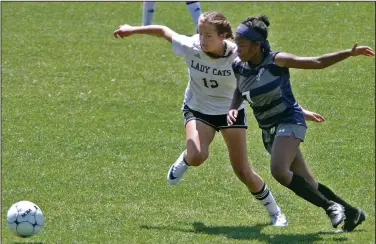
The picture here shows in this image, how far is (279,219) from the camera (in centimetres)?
869

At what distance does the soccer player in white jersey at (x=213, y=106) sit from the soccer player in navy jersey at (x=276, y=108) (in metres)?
0.44

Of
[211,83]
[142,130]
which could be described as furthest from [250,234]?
[142,130]

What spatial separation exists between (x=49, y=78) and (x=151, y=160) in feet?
13.4

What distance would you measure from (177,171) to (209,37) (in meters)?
1.70

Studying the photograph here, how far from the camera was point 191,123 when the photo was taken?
28.9 feet

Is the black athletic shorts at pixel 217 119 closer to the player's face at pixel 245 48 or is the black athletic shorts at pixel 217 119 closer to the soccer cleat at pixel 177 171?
the soccer cleat at pixel 177 171

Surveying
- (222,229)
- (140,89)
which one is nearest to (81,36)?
(140,89)

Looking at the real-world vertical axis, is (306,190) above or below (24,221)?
above

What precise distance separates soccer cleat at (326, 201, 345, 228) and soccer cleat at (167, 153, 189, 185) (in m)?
1.93

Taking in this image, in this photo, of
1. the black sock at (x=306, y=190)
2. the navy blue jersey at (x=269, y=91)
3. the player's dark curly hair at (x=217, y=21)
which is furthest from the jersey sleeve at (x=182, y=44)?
the black sock at (x=306, y=190)

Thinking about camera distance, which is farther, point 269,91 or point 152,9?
point 152,9

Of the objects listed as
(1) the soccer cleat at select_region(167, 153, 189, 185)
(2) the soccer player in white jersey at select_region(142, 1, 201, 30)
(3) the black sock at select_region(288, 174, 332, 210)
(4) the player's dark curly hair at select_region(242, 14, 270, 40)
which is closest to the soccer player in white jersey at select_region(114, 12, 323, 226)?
(1) the soccer cleat at select_region(167, 153, 189, 185)

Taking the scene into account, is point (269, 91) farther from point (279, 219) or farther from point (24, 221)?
point (24, 221)

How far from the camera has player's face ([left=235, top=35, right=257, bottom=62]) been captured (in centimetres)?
782
